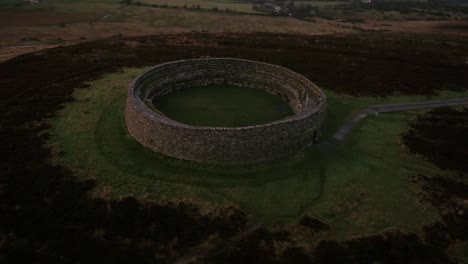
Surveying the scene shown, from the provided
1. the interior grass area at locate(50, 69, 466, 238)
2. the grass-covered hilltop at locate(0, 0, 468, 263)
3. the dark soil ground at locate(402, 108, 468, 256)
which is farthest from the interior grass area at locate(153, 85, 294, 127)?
the dark soil ground at locate(402, 108, 468, 256)

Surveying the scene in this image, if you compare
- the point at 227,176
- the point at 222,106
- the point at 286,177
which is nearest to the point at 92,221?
the point at 227,176

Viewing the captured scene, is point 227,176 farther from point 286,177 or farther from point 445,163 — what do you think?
point 445,163

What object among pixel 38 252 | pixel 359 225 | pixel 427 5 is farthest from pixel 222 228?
pixel 427 5

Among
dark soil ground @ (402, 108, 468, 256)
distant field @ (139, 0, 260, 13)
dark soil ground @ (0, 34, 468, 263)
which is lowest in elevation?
dark soil ground @ (0, 34, 468, 263)

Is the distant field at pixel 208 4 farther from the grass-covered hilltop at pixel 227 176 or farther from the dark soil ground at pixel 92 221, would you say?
the dark soil ground at pixel 92 221

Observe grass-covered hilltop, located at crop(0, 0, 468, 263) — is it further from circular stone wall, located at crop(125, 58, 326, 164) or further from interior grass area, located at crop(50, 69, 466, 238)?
circular stone wall, located at crop(125, 58, 326, 164)

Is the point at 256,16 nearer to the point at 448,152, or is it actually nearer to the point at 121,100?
the point at 121,100
